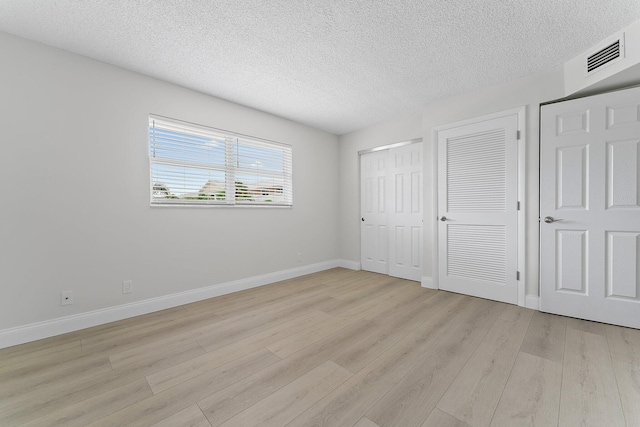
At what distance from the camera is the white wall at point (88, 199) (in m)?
2.11

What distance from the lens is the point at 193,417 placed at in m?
1.32

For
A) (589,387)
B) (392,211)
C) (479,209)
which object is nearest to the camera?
(589,387)

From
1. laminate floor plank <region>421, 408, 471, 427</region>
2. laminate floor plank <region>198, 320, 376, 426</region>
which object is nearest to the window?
laminate floor plank <region>198, 320, 376, 426</region>

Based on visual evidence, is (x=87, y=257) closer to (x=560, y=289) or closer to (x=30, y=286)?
(x=30, y=286)

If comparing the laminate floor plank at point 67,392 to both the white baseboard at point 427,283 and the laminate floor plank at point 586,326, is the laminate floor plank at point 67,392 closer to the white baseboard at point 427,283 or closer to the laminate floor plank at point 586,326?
the white baseboard at point 427,283

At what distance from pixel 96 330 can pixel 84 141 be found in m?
1.79

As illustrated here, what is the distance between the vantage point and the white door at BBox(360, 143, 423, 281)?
3.96m

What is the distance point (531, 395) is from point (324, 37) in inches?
115

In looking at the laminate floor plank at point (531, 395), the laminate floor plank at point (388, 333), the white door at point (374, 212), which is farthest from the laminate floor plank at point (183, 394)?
the white door at point (374, 212)

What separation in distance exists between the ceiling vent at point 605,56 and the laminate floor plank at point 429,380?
2520 mm

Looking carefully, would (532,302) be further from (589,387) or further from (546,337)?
(589,387)

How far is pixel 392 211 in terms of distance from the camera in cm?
426

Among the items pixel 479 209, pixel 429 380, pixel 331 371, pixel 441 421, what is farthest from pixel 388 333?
pixel 479 209

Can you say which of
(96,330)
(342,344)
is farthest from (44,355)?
(342,344)
